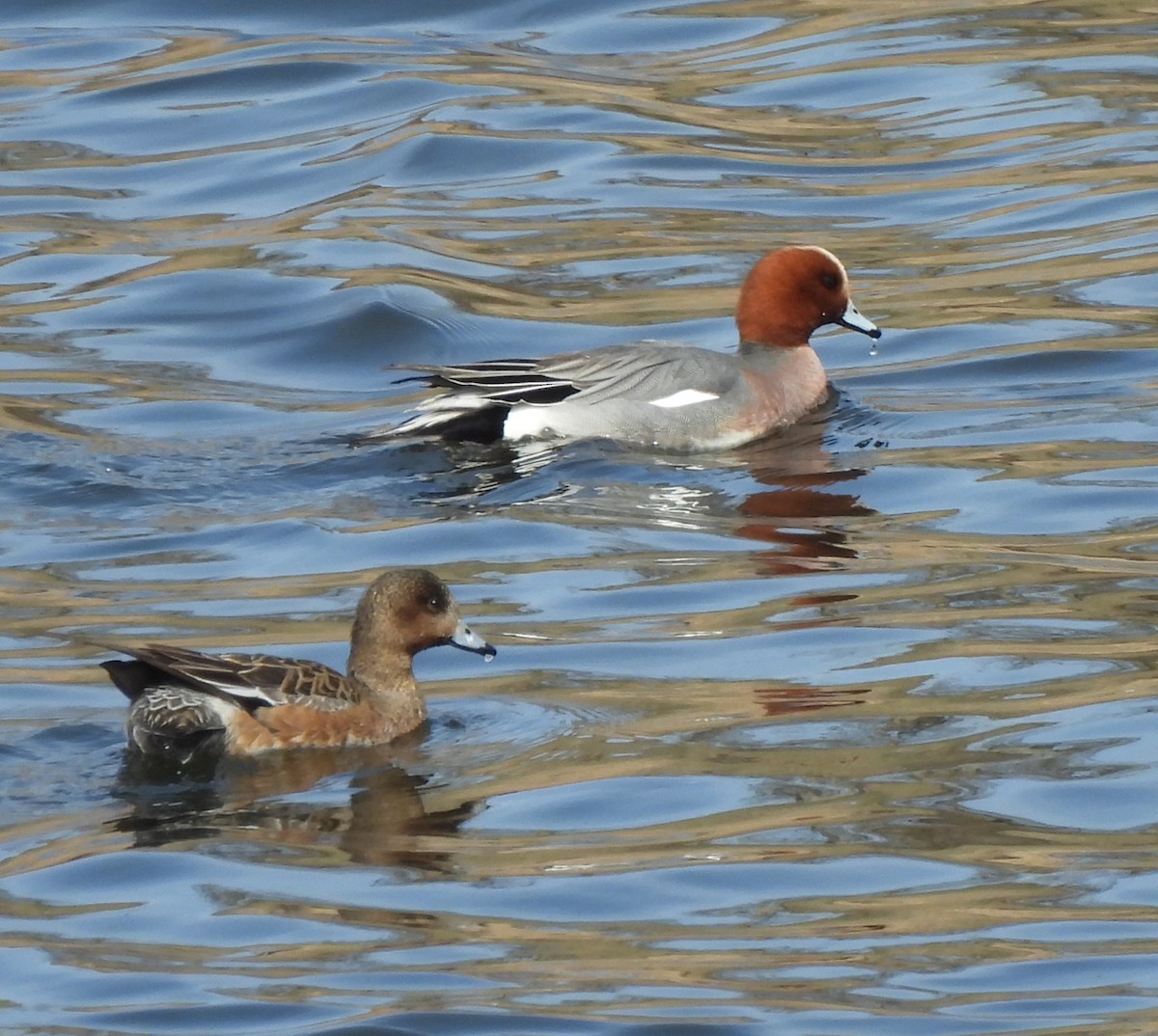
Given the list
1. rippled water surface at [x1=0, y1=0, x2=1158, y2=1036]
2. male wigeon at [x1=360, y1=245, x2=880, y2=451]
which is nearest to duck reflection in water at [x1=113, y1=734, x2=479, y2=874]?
rippled water surface at [x1=0, y1=0, x2=1158, y2=1036]

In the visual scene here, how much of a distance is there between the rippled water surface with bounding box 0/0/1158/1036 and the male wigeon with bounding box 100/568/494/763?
0.12 meters

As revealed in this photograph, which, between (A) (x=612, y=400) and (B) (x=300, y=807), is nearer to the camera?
(B) (x=300, y=807)

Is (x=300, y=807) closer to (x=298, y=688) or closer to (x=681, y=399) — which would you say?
A: (x=298, y=688)

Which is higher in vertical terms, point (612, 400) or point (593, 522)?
point (612, 400)

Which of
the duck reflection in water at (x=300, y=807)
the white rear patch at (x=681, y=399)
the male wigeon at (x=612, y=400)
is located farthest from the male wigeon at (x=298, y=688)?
the white rear patch at (x=681, y=399)

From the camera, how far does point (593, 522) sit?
31.0 feet

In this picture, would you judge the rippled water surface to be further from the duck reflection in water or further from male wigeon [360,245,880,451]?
male wigeon [360,245,880,451]

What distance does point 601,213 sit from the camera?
1439cm

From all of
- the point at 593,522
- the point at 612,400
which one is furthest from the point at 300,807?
the point at 612,400

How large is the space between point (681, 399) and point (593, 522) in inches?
59.3

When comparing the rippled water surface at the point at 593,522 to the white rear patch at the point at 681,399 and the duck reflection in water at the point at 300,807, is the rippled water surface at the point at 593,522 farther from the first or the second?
the white rear patch at the point at 681,399

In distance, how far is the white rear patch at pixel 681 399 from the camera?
10.8 meters

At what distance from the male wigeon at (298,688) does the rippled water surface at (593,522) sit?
119mm

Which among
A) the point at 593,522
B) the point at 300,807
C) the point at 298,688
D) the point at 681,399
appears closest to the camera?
the point at 300,807
